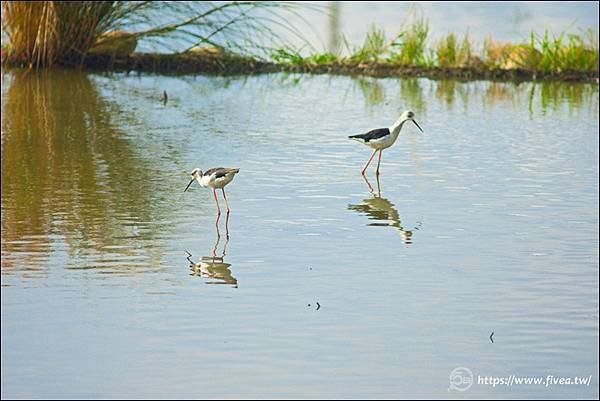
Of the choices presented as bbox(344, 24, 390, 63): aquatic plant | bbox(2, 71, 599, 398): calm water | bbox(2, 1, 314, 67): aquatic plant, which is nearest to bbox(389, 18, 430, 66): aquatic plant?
bbox(344, 24, 390, 63): aquatic plant

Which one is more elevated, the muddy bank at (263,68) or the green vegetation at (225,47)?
the green vegetation at (225,47)

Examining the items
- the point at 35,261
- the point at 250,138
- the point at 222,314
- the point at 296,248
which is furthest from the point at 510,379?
the point at 250,138

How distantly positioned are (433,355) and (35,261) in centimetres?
255

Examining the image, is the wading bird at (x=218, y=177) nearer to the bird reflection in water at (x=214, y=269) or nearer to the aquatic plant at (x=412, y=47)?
the bird reflection in water at (x=214, y=269)

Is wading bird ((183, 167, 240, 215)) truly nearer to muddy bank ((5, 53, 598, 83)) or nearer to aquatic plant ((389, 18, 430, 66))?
muddy bank ((5, 53, 598, 83))

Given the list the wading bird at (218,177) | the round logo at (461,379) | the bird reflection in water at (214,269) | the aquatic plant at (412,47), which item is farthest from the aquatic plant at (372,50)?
the round logo at (461,379)

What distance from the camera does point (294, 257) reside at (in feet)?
23.5

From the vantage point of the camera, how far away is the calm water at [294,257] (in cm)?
534

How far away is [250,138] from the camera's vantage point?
1195 cm

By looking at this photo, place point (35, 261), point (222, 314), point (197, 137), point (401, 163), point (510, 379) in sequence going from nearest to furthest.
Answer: point (510, 379), point (222, 314), point (35, 261), point (401, 163), point (197, 137)

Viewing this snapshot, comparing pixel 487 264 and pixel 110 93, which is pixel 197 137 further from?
pixel 487 264

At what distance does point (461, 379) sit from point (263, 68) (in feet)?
47.8

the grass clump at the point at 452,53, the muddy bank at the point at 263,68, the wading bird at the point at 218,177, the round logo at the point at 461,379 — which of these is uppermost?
the grass clump at the point at 452,53

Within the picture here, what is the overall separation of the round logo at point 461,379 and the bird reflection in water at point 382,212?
2360 millimetres
